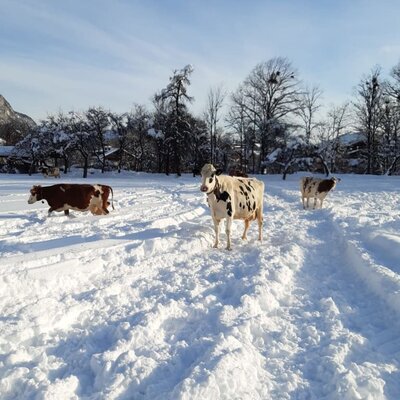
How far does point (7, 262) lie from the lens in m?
5.66

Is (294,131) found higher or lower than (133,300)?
higher

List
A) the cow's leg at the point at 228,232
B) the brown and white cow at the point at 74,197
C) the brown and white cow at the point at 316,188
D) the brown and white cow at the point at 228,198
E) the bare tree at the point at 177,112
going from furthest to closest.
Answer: the bare tree at the point at 177,112
the brown and white cow at the point at 316,188
the brown and white cow at the point at 74,197
the brown and white cow at the point at 228,198
the cow's leg at the point at 228,232

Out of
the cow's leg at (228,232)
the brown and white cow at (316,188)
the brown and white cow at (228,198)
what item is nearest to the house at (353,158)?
the brown and white cow at (316,188)

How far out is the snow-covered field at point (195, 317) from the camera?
3.10 metres

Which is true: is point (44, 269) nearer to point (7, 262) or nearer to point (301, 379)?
point (7, 262)

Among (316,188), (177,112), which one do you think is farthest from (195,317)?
(177,112)

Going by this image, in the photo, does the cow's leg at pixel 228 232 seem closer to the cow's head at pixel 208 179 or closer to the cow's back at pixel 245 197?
the cow's back at pixel 245 197

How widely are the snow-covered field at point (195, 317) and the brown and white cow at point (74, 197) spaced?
3073mm

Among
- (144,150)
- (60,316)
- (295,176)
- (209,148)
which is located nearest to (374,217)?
(60,316)

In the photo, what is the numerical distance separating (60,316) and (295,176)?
3761cm

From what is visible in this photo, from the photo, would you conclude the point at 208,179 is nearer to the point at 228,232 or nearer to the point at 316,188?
the point at 228,232

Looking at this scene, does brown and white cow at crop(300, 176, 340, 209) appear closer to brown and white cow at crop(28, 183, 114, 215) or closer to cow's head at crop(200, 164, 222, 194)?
brown and white cow at crop(28, 183, 114, 215)

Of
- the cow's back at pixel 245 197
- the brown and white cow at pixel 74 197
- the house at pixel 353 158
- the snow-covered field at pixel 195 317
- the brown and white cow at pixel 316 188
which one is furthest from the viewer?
the house at pixel 353 158

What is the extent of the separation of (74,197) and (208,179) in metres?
5.48
